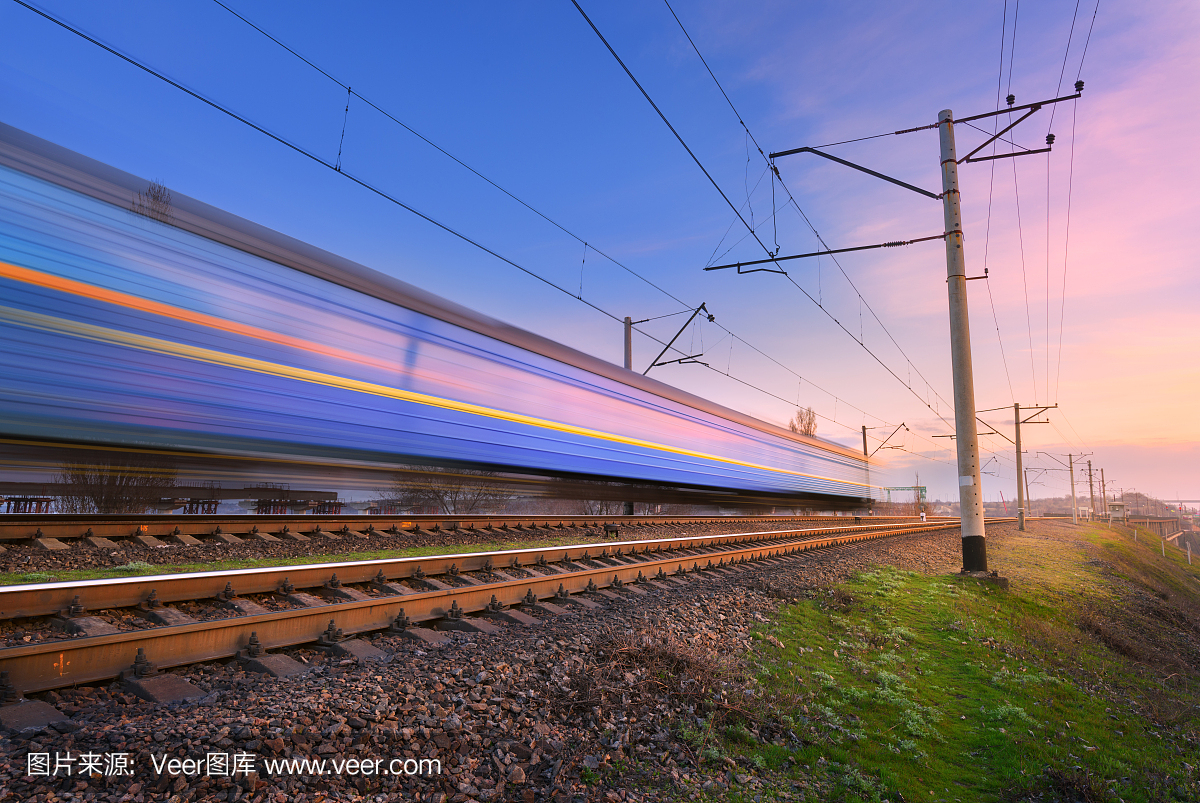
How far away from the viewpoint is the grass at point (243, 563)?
5203 mm

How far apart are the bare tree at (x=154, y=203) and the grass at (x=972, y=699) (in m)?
5.88

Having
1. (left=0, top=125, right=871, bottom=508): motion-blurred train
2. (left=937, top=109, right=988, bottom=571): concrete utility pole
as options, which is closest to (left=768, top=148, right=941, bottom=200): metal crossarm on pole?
(left=937, top=109, right=988, bottom=571): concrete utility pole

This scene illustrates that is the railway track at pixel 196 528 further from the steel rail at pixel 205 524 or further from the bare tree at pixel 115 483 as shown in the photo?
the bare tree at pixel 115 483

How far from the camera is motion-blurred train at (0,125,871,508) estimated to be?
4.11m

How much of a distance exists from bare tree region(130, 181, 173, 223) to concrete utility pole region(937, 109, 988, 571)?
40.4 feet

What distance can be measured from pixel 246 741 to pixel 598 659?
2545mm

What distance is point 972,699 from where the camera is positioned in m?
5.58

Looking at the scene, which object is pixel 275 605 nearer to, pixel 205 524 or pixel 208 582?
pixel 208 582

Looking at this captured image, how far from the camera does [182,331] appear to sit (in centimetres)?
476

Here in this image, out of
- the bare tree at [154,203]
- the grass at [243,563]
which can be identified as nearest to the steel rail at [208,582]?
the grass at [243,563]

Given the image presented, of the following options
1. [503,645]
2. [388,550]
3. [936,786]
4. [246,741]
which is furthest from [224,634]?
[936,786]

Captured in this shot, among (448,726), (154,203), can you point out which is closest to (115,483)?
(154,203)

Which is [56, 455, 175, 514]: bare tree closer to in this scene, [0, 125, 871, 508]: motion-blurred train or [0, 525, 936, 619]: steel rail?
[0, 125, 871, 508]: motion-blurred train

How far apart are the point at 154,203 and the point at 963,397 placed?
499 inches
